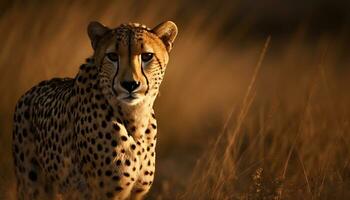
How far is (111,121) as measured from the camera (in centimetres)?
477

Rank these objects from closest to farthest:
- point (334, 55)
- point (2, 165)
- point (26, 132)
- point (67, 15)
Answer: point (26, 132)
point (2, 165)
point (67, 15)
point (334, 55)

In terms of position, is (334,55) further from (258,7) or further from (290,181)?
(290,181)

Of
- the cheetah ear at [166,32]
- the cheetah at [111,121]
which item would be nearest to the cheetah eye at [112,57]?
the cheetah at [111,121]

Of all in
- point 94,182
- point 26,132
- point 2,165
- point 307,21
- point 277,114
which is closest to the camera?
point 94,182

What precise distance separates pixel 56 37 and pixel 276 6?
10514 millimetres

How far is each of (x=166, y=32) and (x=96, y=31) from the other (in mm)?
345

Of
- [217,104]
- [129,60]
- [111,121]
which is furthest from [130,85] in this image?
[217,104]

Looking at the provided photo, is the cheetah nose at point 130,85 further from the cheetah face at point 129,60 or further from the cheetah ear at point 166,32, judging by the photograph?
the cheetah ear at point 166,32

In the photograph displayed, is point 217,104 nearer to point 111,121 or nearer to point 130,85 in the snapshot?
point 111,121

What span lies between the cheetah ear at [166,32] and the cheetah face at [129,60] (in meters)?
0.04

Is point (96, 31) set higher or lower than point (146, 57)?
higher

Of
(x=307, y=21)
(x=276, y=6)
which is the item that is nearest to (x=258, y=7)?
(x=276, y=6)

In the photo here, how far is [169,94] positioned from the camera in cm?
807

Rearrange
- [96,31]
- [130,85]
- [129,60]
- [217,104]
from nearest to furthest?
[130,85], [129,60], [96,31], [217,104]
